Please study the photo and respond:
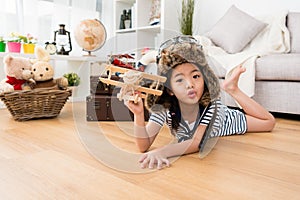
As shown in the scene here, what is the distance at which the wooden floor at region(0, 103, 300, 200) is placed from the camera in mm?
566

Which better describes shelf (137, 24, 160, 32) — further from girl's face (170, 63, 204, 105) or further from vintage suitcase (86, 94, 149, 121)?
girl's face (170, 63, 204, 105)

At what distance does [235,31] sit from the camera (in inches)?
82.4

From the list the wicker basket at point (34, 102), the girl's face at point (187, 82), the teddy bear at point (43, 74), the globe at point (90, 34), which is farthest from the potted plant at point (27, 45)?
the girl's face at point (187, 82)

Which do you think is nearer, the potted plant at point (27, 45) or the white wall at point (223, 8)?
the potted plant at point (27, 45)

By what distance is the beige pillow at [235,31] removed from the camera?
2047 mm

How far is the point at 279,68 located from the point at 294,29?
24.0 inches

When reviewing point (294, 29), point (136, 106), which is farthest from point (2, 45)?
point (294, 29)

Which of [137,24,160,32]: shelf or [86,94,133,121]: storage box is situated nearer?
[86,94,133,121]: storage box

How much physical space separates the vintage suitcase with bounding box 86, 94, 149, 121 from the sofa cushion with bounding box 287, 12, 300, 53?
129 centimetres

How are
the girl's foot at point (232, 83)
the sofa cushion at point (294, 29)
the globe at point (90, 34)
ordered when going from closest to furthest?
the girl's foot at point (232, 83) → the sofa cushion at point (294, 29) → the globe at point (90, 34)

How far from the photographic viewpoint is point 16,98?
133 cm

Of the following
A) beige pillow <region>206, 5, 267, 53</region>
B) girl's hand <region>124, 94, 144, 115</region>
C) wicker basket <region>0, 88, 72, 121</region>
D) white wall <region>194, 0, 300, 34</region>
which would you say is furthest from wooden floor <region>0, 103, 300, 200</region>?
white wall <region>194, 0, 300, 34</region>

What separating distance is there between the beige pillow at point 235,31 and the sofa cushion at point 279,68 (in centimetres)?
51

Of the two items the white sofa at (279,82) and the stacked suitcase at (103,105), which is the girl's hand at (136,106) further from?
the white sofa at (279,82)
